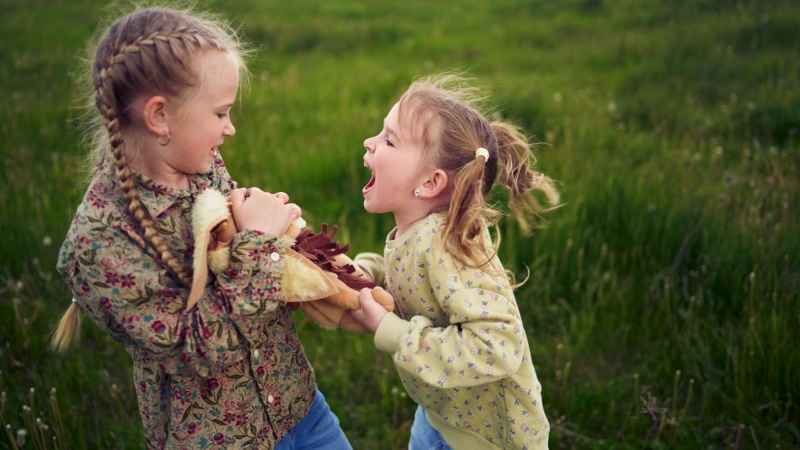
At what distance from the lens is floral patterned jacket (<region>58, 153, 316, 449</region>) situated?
5.94 feet

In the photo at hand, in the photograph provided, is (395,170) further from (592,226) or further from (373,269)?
(592,226)

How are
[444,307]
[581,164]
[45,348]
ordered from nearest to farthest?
[444,307] < [45,348] < [581,164]

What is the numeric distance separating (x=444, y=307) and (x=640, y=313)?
193 cm

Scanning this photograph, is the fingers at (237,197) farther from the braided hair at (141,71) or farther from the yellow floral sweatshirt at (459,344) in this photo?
the yellow floral sweatshirt at (459,344)

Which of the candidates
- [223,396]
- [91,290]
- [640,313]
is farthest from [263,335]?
[640,313]

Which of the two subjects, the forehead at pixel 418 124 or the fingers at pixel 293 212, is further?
the forehead at pixel 418 124

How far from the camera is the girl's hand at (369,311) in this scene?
2049mm

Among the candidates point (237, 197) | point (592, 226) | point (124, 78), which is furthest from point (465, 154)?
point (592, 226)

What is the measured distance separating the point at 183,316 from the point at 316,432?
0.70 m

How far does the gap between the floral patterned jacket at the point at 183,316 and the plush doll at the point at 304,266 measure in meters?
0.05

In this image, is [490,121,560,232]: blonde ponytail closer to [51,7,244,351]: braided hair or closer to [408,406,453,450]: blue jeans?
[408,406,453,450]: blue jeans

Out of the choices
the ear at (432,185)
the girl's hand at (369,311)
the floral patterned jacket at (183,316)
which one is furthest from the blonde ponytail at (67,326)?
the ear at (432,185)

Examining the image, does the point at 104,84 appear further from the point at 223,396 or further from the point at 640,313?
the point at 640,313

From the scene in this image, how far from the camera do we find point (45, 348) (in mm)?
3404
